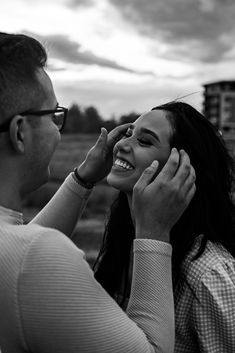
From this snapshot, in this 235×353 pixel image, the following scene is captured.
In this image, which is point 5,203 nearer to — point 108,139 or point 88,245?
point 108,139

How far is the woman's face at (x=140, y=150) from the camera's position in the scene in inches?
92.7

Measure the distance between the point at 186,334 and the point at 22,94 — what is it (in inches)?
46.8

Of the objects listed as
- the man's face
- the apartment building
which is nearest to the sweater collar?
the man's face

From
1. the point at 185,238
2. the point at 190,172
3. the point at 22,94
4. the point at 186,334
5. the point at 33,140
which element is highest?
the point at 22,94

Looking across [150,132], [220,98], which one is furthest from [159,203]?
[220,98]

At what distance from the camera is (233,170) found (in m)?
2.72

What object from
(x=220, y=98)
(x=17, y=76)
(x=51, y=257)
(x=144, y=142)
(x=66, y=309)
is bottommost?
(x=220, y=98)

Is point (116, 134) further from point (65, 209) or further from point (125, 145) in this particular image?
point (65, 209)

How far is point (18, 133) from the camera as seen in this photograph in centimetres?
157

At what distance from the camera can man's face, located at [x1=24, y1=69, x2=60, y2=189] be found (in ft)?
5.28

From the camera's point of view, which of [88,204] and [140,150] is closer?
[140,150]

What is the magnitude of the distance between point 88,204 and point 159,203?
22.9m

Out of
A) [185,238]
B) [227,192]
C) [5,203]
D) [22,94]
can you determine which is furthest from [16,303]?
[227,192]

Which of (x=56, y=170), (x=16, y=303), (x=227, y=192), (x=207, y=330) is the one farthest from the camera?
(x=56, y=170)
